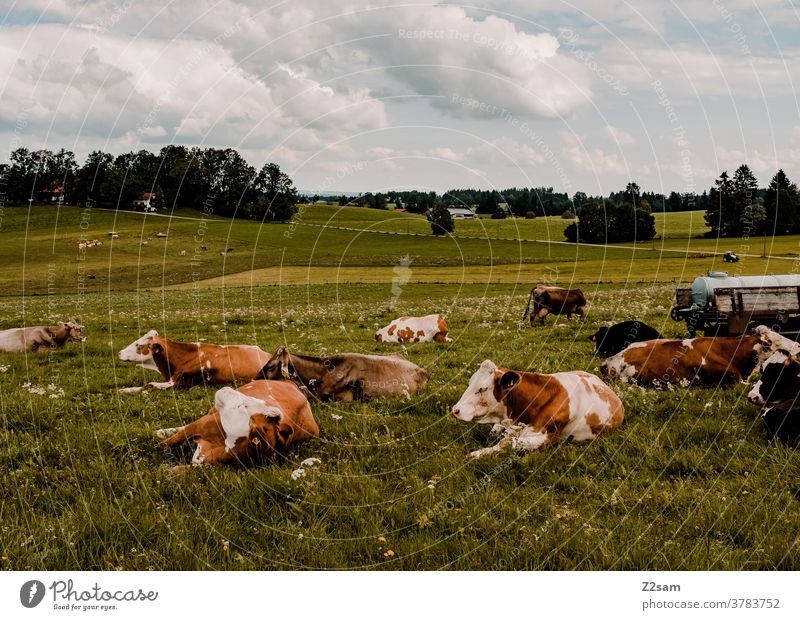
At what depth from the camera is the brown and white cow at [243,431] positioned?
26.3 ft

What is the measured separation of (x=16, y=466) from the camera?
7.98 m

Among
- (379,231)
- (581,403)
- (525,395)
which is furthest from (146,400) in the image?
(379,231)

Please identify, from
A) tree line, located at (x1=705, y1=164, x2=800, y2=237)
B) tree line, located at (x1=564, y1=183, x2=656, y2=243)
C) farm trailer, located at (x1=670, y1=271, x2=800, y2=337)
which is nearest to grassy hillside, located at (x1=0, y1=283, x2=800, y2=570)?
farm trailer, located at (x1=670, y1=271, x2=800, y2=337)

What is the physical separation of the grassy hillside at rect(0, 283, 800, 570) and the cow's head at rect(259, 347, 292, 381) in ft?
3.39

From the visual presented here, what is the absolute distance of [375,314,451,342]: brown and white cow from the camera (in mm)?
19844

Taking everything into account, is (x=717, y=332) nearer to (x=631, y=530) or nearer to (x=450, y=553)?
(x=631, y=530)

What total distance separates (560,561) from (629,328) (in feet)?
34.9

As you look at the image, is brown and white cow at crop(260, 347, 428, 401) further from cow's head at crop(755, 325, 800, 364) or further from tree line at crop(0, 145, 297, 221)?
tree line at crop(0, 145, 297, 221)

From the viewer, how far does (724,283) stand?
53.7ft

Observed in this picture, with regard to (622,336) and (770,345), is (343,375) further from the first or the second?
(770,345)

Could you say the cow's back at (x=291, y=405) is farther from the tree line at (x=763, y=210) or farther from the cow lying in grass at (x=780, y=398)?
the tree line at (x=763, y=210)

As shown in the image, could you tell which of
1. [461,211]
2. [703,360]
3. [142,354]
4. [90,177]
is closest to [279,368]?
[142,354]

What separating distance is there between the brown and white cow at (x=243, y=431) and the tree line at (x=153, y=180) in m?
42.7

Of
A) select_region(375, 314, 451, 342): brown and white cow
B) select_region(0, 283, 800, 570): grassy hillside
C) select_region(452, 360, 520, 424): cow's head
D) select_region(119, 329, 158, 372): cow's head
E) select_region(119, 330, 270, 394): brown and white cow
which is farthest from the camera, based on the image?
select_region(375, 314, 451, 342): brown and white cow
